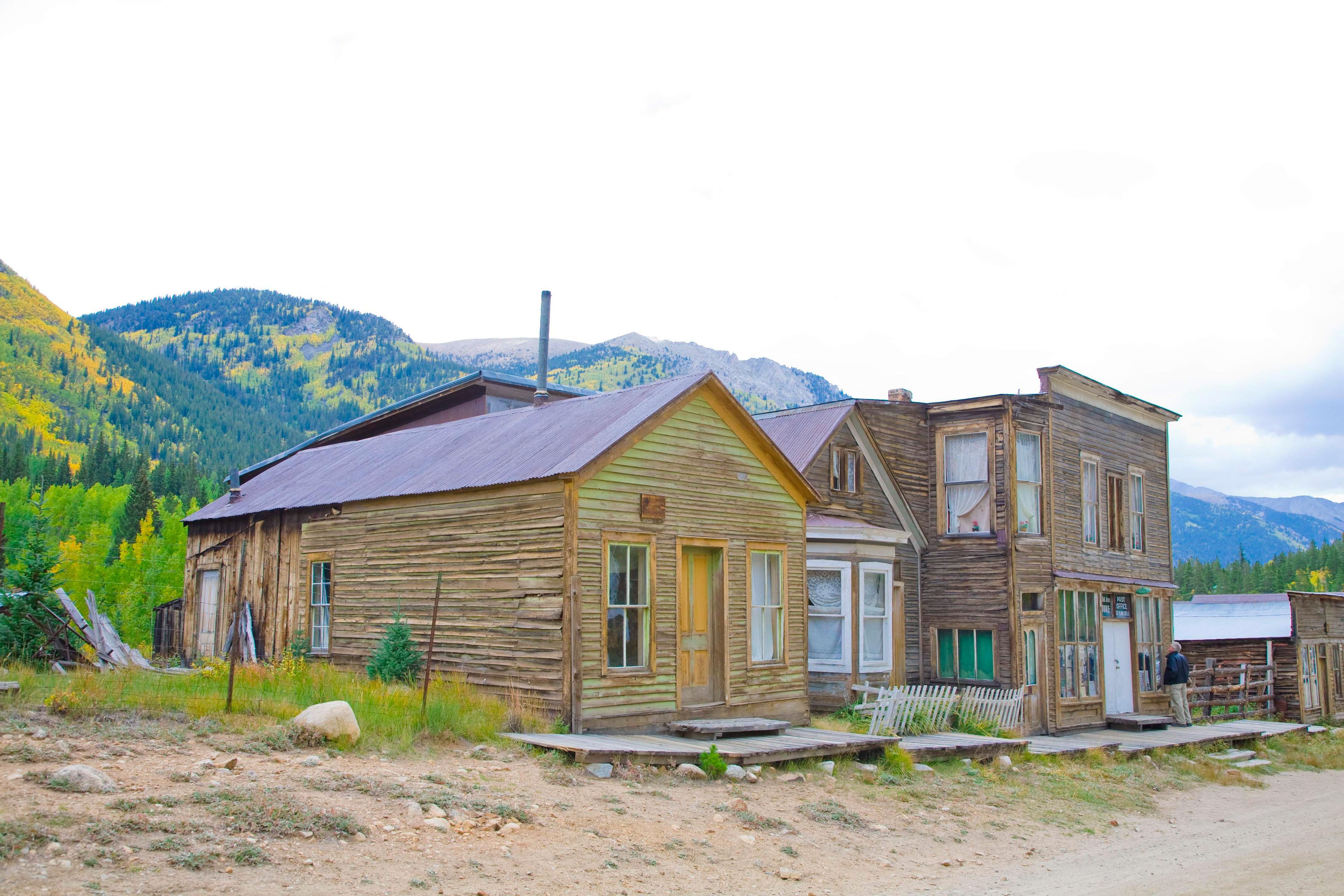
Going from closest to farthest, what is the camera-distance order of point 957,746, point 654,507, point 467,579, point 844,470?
point 654,507 → point 467,579 → point 957,746 → point 844,470

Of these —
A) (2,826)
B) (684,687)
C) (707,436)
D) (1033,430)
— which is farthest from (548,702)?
(1033,430)

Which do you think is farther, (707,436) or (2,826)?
(707,436)

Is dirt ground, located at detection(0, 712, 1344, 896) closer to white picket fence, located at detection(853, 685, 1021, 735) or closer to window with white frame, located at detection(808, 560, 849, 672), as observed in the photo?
white picket fence, located at detection(853, 685, 1021, 735)

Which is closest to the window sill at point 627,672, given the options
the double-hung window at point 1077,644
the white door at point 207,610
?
the white door at point 207,610

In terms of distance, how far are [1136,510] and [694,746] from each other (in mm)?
19245

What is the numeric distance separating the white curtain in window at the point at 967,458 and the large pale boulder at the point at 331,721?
16.3 meters

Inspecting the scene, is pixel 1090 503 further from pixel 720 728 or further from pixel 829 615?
pixel 720 728

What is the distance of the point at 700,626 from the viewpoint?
15766 millimetres

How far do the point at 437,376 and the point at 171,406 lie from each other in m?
49.7

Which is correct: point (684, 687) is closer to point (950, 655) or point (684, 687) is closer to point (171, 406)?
point (950, 655)

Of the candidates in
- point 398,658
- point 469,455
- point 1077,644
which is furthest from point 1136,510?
point 398,658

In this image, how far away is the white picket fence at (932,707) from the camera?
1705 cm

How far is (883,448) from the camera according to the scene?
24.0m

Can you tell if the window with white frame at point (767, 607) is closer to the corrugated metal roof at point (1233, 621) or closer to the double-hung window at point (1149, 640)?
the double-hung window at point (1149, 640)
